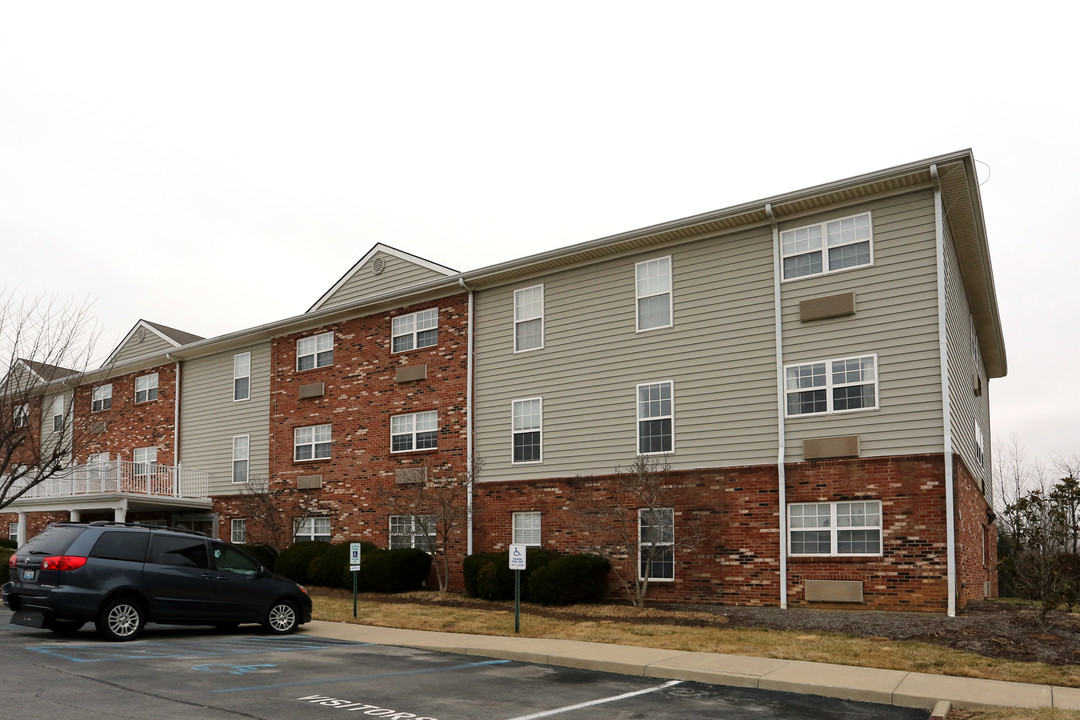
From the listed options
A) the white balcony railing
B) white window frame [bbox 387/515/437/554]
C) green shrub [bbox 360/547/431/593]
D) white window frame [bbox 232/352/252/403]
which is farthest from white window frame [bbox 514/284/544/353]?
the white balcony railing

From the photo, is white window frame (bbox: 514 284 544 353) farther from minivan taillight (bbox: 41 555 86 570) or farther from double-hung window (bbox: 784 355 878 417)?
minivan taillight (bbox: 41 555 86 570)

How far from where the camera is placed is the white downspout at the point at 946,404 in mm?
16547

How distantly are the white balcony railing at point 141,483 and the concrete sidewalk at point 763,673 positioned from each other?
58.0 feet

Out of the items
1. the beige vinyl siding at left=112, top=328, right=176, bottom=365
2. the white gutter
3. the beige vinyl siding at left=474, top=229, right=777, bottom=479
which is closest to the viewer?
the white gutter

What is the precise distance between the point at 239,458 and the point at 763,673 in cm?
2269

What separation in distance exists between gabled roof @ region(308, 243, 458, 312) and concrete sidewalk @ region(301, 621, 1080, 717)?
1258 centimetres

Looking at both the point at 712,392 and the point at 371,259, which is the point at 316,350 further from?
the point at 712,392

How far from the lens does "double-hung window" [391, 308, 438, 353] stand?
2577 centimetres

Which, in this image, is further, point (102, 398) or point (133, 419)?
point (102, 398)

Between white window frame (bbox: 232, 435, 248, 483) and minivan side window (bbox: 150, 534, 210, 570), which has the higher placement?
white window frame (bbox: 232, 435, 248, 483)

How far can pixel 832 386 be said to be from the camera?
18.4m

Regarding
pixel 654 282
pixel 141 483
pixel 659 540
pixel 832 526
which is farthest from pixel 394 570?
pixel 141 483

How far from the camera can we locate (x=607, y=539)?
69.3 feet

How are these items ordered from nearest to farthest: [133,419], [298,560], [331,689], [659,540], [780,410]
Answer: [331,689] < [780,410] < [659,540] < [298,560] < [133,419]
